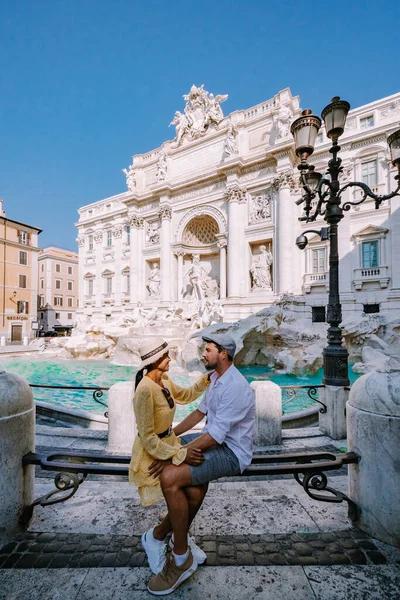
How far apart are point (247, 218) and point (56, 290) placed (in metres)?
36.7

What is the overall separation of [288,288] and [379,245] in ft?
19.0

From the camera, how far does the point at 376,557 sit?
1.88 metres

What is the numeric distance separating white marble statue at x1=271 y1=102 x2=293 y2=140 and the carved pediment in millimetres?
7568

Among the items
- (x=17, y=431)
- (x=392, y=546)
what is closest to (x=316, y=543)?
(x=392, y=546)

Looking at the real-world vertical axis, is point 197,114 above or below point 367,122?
above

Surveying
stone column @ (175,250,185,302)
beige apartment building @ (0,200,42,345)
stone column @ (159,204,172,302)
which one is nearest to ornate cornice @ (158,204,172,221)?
stone column @ (159,204,172,302)

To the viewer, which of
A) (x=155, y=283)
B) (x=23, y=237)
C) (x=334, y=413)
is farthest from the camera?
(x=23, y=237)

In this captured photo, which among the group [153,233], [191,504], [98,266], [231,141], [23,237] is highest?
[231,141]

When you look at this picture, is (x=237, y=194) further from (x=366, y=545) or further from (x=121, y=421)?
(x=366, y=545)

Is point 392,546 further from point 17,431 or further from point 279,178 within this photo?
point 279,178

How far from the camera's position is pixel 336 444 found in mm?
3914

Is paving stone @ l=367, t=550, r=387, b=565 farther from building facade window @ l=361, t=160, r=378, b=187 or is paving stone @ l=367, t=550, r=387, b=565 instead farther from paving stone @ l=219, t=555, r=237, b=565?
building facade window @ l=361, t=160, r=378, b=187

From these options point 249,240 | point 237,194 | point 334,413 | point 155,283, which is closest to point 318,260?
point 249,240

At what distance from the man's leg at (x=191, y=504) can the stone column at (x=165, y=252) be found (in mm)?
20539
